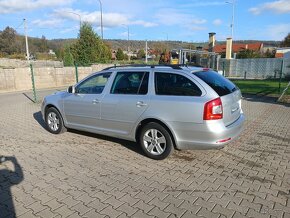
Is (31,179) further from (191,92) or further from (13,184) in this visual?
(191,92)

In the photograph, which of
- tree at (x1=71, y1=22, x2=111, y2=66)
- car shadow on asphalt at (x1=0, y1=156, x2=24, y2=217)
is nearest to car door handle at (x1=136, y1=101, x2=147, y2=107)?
car shadow on asphalt at (x1=0, y1=156, x2=24, y2=217)

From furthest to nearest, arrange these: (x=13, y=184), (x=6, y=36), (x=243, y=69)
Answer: (x=6, y=36)
(x=243, y=69)
(x=13, y=184)

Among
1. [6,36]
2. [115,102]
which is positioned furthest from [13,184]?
[6,36]

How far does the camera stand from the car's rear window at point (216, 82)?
4.51 m

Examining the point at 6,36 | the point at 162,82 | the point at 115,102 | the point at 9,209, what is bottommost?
the point at 9,209

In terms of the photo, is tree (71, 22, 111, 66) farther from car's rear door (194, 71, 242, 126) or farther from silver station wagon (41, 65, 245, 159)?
car's rear door (194, 71, 242, 126)

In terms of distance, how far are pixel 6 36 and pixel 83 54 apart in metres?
Answer: 65.3

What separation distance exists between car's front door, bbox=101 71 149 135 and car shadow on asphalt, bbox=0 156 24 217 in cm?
180

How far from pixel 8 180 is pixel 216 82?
3.74 meters

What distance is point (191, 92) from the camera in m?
4.43

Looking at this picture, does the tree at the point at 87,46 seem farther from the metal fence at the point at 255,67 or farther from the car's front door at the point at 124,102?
the car's front door at the point at 124,102

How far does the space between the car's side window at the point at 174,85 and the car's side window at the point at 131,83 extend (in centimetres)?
26

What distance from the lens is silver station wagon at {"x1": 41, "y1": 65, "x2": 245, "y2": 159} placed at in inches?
169

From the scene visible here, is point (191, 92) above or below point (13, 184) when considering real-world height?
above
